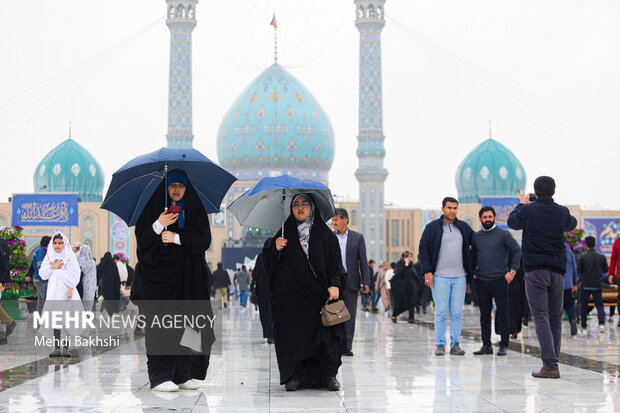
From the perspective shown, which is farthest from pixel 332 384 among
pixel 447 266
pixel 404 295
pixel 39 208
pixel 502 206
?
pixel 502 206

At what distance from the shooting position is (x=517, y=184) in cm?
5031

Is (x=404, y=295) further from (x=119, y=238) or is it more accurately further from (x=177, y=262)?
(x=119, y=238)

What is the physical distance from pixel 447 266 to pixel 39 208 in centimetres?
2169

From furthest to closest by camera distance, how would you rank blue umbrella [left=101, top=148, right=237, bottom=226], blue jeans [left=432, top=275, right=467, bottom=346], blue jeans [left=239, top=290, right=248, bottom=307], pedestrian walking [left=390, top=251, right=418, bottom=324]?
blue jeans [left=239, top=290, right=248, bottom=307] < pedestrian walking [left=390, top=251, right=418, bottom=324] < blue jeans [left=432, top=275, right=467, bottom=346] < blue umbrella [left=101, top=148, right=237, bottom=226]

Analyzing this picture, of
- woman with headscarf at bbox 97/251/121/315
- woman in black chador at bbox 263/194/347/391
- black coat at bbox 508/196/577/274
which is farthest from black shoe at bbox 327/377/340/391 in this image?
woman with headscarf at bbox 97/251/121/315

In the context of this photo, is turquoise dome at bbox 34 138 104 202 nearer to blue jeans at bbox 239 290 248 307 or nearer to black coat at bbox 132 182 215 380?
blue jeans at bbox 239 290 248 307

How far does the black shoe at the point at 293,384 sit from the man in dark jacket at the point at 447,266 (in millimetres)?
2424

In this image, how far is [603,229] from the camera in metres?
41.2

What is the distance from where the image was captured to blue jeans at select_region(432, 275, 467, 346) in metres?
7.93

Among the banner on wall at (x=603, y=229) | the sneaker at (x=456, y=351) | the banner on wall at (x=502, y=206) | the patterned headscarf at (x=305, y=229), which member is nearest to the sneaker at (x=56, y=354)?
the patterned headscarf at (x=305, y=229)

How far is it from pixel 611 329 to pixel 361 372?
608cm

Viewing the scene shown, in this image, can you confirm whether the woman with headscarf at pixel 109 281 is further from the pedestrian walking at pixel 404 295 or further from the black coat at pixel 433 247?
the black coat at pixel 433 247

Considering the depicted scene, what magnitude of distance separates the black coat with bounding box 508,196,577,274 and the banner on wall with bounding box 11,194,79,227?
2169cm

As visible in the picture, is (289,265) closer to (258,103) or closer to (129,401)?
(129,401)
